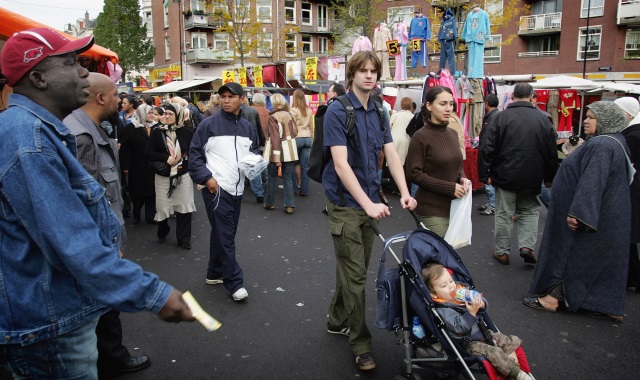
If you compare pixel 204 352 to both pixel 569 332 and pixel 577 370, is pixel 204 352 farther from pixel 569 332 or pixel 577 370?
pixel 569 332

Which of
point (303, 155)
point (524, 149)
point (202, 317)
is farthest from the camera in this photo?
point (303, 155)

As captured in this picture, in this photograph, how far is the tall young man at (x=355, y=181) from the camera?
3.41m

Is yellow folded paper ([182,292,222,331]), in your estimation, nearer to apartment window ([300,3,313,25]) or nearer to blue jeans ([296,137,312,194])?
blue jeans ([296,137,312,194])

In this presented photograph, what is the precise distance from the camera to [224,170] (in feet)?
15.9

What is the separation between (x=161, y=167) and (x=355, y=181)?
13.7 ft

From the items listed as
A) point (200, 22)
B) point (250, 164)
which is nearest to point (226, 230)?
point (250, 164)

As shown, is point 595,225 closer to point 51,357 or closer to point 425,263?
point 425,263

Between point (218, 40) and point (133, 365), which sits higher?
point (218, 40)

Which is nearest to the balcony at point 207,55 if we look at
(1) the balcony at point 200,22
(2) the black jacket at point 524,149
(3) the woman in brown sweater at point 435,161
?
(1) the balcony at point 200,22

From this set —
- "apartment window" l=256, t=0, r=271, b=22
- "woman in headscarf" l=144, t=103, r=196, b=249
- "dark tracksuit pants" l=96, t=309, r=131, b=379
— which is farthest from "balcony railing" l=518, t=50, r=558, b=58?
"dark tracksuit pants" l=96, t=309, r=131, b=379

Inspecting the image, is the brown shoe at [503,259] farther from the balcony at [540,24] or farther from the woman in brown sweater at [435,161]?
the balcony at [540,24]

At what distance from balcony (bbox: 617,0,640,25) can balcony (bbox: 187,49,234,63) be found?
32941 millimetres

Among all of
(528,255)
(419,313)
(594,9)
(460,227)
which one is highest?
(594,9)

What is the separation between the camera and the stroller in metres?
2.94
